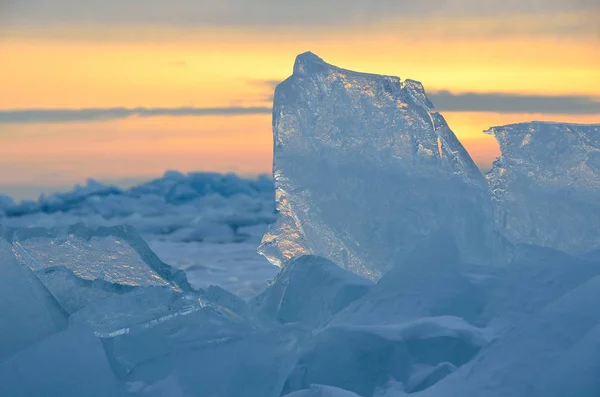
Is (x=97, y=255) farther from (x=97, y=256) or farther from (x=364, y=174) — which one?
(x=364, y=174)

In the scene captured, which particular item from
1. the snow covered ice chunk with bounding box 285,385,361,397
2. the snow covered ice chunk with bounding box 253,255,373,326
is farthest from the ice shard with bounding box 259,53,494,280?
the snow covered ice chunk with bounding box 285,385,361,397

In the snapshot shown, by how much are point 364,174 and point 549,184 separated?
3.33 feet

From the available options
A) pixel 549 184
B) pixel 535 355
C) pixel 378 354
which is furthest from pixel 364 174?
pixel 535 355

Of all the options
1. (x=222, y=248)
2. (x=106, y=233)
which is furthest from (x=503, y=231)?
(x=222, y=248)

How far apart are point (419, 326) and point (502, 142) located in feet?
5.76

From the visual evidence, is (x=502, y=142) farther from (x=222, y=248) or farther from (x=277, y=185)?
(x=222, y=248)

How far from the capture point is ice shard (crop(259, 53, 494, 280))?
461cm

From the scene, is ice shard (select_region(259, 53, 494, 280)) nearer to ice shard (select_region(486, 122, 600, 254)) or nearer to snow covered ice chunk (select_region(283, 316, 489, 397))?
ice shard (select_region(486, 122, 600, 254))

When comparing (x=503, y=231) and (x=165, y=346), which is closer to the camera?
(x=165, y=346)

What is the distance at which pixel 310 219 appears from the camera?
4746 millimetres

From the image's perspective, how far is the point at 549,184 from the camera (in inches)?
189

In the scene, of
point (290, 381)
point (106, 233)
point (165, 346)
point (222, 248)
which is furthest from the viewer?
point (222, 248)

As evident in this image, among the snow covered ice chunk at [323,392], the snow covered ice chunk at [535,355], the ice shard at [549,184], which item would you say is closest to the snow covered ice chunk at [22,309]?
the snow covered ice chunk at [323,392]

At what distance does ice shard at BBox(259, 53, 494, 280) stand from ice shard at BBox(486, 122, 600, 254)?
0.17 m
